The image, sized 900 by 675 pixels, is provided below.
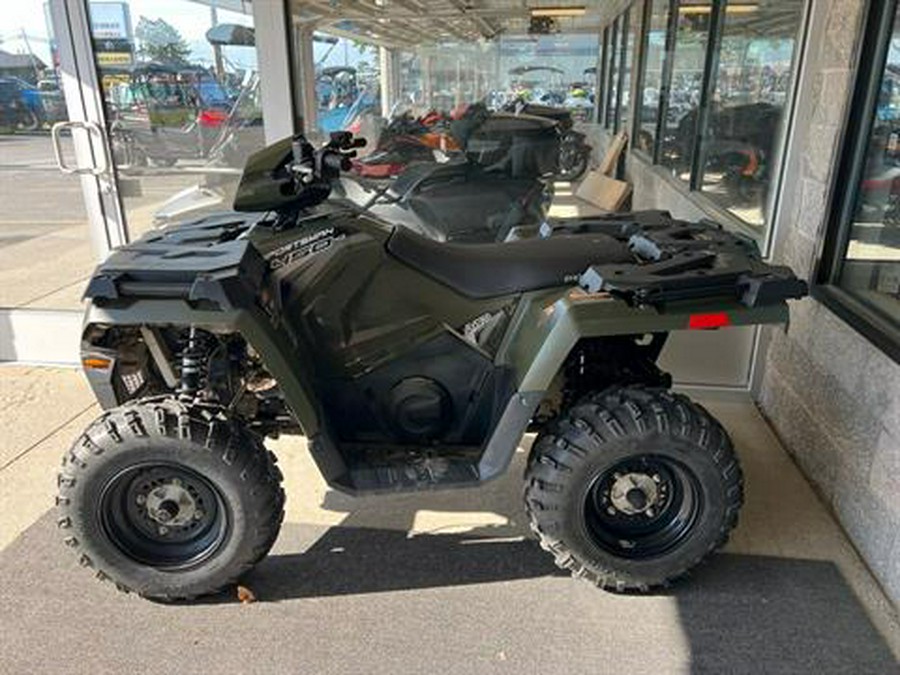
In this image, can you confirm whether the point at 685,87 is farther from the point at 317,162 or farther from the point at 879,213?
the point at 317,162

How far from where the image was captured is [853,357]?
96.7 inches

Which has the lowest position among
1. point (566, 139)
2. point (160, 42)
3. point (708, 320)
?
point (708, 320)

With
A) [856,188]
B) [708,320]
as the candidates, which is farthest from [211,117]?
[856,188]

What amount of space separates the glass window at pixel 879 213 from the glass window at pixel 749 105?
0.57 metres

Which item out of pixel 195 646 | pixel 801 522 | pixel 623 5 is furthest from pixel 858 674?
pixel 623 5

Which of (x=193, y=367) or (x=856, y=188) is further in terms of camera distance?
(x=856, y=188)

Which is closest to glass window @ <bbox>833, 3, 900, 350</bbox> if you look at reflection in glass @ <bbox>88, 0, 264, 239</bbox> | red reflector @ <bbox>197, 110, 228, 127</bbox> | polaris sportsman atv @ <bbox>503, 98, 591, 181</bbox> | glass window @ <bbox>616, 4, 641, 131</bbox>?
polaris sportsman atv @ <bbox>503, 98, 591, 181</bbox>

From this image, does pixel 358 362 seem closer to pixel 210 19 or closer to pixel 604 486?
pixel 604 486

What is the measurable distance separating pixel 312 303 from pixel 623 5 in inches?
127

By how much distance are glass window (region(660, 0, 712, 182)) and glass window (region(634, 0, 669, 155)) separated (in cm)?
12

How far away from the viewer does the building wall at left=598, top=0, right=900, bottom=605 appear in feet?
7.39

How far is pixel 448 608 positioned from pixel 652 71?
14.4ft

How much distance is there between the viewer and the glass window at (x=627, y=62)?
15.6ft

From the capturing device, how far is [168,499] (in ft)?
7.10
